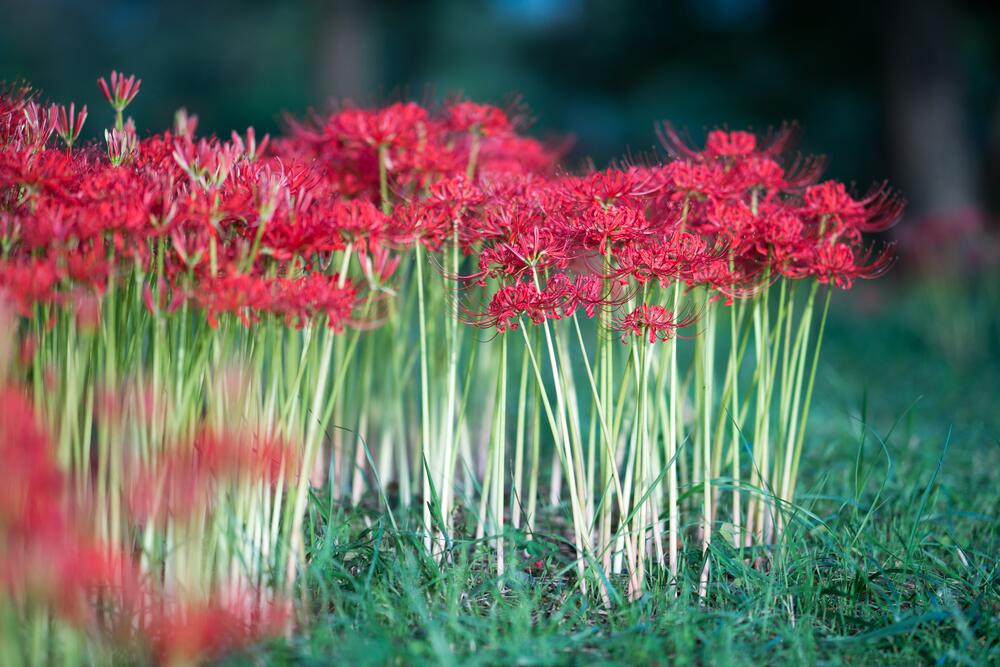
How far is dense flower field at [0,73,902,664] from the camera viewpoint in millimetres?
2357

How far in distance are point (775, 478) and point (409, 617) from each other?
57.6 inches

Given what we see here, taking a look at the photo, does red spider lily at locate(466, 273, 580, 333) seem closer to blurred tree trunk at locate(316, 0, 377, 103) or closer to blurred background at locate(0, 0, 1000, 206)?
blurred background at locate(0, 0, 1000, 206)

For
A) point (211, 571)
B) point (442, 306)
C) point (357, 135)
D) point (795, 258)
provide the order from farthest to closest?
1. point (442, 306)
2. point (357, 135)
3. point (795, 258)
4. point (211, 571)

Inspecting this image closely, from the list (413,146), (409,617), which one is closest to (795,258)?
(413,146)

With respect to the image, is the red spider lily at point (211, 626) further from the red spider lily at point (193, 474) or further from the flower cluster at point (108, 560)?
the red spider lily at point (193, 474)

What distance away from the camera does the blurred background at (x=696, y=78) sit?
24.7 feet

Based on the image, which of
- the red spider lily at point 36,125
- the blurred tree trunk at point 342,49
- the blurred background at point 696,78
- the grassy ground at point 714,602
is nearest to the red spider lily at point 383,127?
the blurred background at point 696,78

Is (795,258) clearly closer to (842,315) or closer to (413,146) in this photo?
(413,146)

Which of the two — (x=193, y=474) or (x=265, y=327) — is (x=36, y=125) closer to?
(x=265, y=327)

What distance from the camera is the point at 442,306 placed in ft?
12.4

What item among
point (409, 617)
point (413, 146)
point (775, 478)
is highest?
point (413, 146)

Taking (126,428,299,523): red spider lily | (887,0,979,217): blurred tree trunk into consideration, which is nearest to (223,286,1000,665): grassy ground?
(126,428,299,523): red spider lily

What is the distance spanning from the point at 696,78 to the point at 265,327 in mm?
13832

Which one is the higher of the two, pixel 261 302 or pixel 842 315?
pixel 842 315
